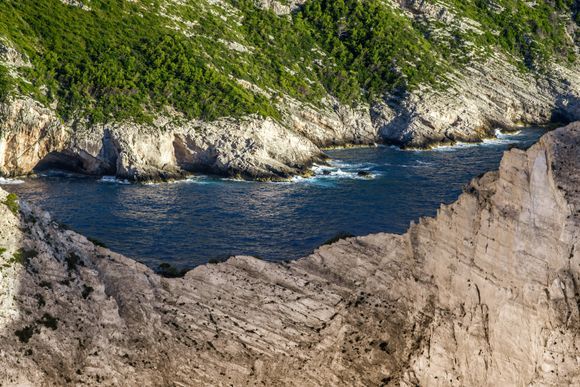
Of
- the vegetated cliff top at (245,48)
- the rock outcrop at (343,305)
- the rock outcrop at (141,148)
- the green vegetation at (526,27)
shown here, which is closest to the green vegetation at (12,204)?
the rock outcrop at (343,305)

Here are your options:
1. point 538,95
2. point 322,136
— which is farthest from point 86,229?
point 538,95

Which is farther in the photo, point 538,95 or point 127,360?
point 538,95

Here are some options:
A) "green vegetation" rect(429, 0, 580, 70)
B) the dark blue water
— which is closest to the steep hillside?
"green vegetation" rect(429, 0, 580, 70)

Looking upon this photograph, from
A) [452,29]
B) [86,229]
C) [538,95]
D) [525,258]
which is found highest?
[452,29]

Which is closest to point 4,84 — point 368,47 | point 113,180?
point 113,180

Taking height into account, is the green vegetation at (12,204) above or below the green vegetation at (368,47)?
below

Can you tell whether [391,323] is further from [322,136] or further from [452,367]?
[322,136]

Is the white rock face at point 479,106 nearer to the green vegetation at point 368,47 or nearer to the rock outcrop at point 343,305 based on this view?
the green vegetation at point 368,47
